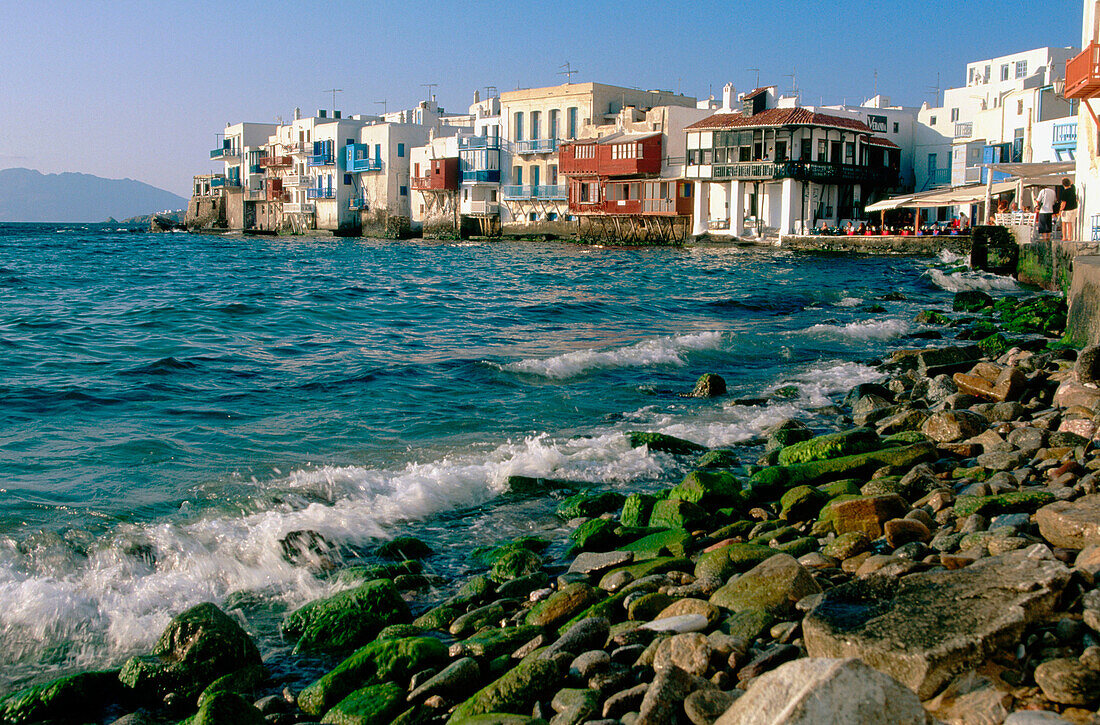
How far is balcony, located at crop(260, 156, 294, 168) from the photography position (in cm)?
8388

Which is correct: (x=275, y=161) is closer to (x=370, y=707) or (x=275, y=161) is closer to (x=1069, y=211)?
(x=1069, y=211)

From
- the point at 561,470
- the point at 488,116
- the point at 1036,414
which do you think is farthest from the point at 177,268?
the point at 488,116

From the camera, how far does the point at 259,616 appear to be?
559cm

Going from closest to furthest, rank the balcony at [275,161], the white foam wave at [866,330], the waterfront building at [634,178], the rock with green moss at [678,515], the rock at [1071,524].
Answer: the rock at [1071,524] → the rock with green moss at [678,515] → the white foam wave at [866,330] → the waterfront building at [634,178] → the balcony at [275,161]

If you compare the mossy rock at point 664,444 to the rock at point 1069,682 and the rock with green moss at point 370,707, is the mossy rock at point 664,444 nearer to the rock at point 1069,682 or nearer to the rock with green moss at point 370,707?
the rock with green moss at point 370,707

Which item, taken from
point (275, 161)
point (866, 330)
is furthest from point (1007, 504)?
point (275, 161)

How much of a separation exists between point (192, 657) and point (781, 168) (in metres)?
49.4

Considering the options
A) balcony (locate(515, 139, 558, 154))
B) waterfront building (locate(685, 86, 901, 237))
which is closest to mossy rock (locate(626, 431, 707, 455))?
waterfront building (locate(685, 86, 901, 237))

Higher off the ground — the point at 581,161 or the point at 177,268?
the point at 581,161

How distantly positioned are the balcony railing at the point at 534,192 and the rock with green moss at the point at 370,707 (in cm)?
6149

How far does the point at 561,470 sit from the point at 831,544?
3581 millimetres

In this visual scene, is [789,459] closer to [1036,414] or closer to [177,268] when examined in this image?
[1036,414]

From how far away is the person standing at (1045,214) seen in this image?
2325 cm

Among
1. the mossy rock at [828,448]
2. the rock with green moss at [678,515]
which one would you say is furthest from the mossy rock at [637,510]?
the mossy rock at [828,448]
